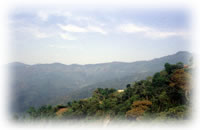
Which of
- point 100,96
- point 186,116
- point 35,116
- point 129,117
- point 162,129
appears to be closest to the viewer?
Result: point 162,129

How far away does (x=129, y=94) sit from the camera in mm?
23203

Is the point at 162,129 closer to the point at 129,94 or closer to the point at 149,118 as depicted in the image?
the point at 149,118

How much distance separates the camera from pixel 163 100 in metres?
16.6

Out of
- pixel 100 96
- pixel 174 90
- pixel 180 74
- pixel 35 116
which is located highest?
pixel 180 74

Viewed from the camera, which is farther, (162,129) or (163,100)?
(163,100)

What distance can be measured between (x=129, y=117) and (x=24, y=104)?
464 feet

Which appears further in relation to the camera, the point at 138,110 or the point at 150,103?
the point at 150,103

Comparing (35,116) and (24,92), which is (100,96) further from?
(24,92)

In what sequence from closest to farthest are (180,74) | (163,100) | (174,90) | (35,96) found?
(163,100) → (174,90) → (180,74) → (35,96)

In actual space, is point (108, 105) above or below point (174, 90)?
below

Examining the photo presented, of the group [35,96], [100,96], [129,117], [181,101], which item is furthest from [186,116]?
[35,96]

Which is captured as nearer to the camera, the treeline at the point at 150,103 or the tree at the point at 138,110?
the tree at the point at 138,110

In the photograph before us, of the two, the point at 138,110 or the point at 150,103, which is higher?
the point at 150,103

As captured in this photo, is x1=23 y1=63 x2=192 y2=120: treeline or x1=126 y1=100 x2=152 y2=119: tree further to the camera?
x1=23 y1=63 x2=192 y2=120: treeline
